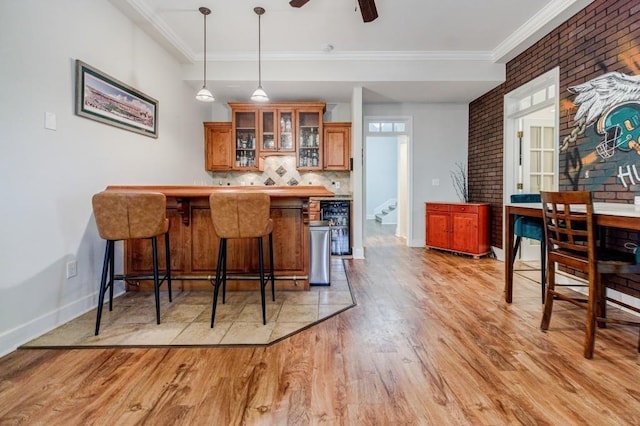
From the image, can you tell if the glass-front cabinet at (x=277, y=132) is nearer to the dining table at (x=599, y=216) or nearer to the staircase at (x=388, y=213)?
the dining table at (x=599, y=216)

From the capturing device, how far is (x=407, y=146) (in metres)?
5.84

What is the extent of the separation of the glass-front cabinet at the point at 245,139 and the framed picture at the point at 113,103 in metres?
1.72

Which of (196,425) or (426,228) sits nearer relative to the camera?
(196,425)

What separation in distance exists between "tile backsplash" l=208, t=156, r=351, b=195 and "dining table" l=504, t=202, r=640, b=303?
10.3 ft

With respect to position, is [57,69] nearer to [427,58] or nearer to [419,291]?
[419,291]

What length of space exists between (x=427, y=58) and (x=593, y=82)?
2.00 meters

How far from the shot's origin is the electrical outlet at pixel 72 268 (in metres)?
2.43

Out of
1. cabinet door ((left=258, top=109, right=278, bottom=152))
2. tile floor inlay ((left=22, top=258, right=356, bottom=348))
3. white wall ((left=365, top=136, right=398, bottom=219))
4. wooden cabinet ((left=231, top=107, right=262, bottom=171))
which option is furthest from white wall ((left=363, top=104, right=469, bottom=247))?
white wall ((left=365, top=136, right=398, bottom=219))

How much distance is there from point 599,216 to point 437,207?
132 inches

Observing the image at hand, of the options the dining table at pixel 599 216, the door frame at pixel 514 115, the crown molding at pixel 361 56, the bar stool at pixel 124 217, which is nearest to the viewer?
the dining table at pixel 599 216

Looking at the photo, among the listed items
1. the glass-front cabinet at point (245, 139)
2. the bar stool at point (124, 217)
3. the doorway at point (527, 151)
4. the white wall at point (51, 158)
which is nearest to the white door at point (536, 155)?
the doorway at point (527, 151)

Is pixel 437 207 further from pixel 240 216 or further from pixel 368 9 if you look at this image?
pixel 240 216

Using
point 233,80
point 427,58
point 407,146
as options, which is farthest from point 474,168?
point 233,80

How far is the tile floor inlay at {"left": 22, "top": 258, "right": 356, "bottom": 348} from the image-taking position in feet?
6.82
